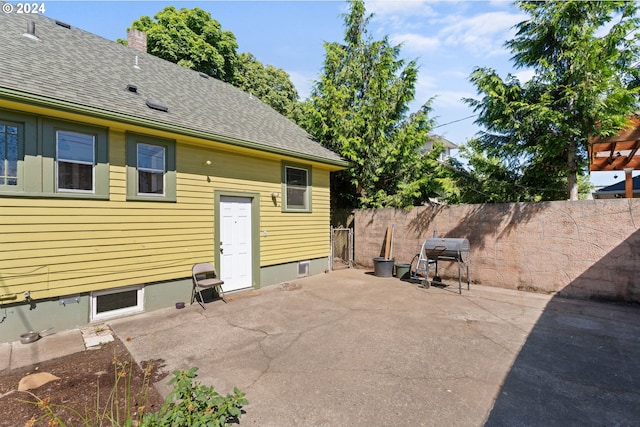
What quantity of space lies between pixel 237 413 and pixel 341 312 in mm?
3393

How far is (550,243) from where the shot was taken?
667 centimetres

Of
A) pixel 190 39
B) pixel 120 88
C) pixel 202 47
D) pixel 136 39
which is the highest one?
pixel 190 39

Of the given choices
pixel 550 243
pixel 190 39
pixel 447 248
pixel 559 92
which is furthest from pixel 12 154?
pixel 190 39

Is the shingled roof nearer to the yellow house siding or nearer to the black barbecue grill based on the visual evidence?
the yellow house siding

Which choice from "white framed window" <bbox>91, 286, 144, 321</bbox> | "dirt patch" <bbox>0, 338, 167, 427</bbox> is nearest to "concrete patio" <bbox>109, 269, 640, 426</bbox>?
"dirt patch" <bbox>0, 338, 167, 427</bbox>

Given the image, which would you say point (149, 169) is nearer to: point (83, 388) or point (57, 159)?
point (57, 159)

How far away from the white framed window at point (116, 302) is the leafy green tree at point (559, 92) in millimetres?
9299

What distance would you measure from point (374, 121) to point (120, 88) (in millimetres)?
7534

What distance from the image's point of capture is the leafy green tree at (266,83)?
2050cm

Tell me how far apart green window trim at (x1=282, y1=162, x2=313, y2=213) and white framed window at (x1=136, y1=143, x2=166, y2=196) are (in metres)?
3.20

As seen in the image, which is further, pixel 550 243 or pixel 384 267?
pixel 384 267

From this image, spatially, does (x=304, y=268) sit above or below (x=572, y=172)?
below

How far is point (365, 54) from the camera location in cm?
1123

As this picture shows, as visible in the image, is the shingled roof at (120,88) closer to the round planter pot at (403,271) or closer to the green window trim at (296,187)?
Answer: the green window trim at (296,187)
